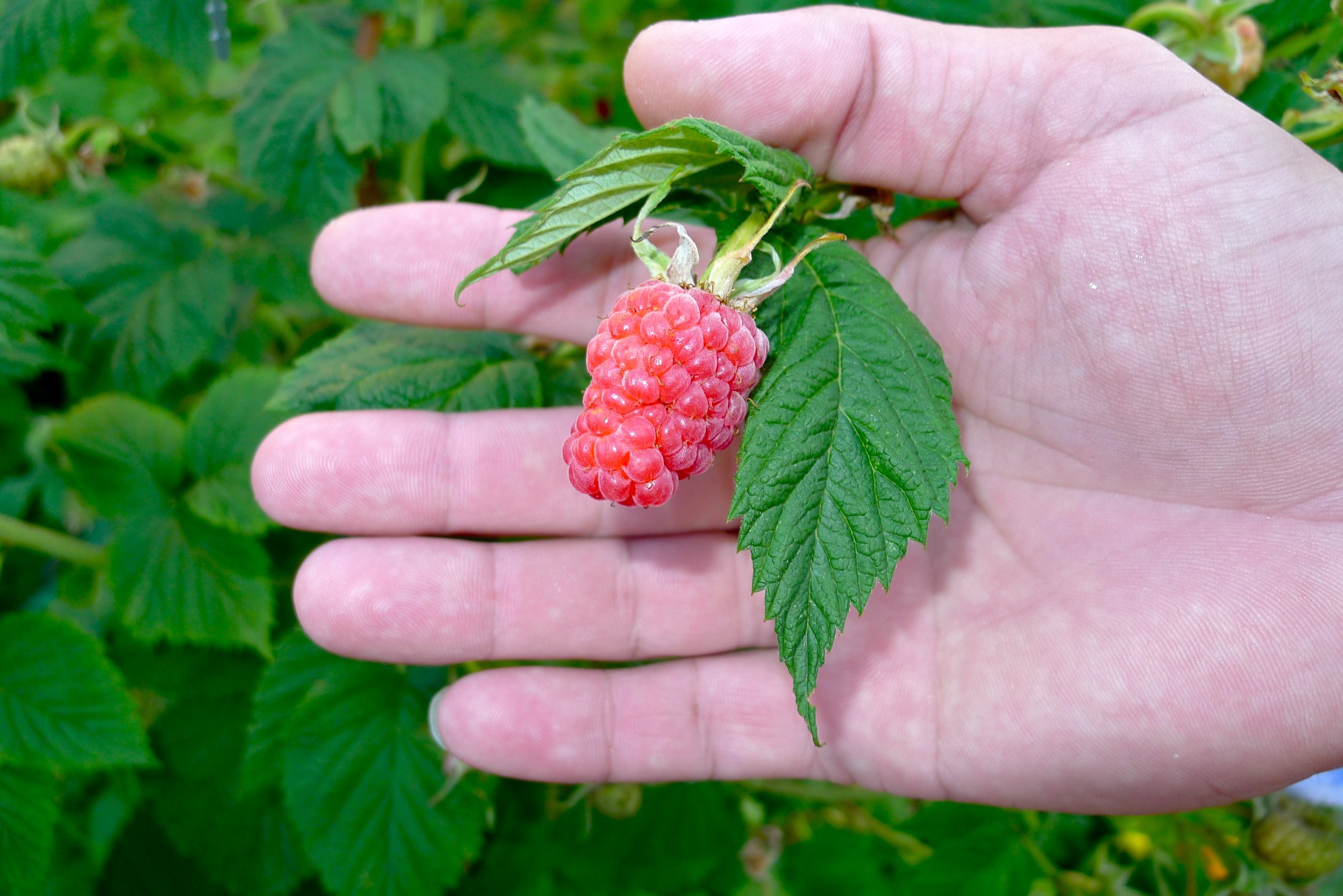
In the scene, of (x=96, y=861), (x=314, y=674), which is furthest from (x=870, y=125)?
(x=96, y=861)

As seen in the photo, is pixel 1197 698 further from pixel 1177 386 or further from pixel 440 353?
pixel 440 353

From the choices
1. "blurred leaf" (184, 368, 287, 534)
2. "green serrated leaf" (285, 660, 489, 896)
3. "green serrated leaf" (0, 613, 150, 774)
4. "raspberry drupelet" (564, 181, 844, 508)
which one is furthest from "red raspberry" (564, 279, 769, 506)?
"green serrated leaf" (0, 613, 150, 774)

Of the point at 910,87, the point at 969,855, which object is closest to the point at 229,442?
the point at 910,87

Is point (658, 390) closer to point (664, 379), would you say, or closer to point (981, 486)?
point (664, 379)

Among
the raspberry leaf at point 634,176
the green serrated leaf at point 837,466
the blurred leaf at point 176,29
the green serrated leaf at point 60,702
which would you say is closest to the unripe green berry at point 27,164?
the blurred leaf at point 176,29

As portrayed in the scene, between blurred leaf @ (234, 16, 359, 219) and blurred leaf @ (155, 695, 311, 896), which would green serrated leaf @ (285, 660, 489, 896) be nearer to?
blurred leaf @ (155, 695, 311, 896)
